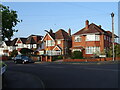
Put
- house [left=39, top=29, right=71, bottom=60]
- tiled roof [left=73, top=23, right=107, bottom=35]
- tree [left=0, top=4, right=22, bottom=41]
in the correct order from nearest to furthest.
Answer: tree [left=0, top=4, right=22, bottom=41], tiled roof [left=73, top=23, right=107, bottom=35], house [left=39, top=29, right=71, bottom=60]

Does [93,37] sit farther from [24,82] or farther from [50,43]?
[24,82]

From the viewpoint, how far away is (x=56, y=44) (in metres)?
57.1

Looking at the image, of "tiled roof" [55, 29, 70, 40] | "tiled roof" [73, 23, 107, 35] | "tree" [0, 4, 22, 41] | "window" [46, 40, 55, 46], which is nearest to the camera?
"tree" [0, 4, 22, 41]

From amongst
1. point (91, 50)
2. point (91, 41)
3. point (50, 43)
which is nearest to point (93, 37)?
point (91, 41)

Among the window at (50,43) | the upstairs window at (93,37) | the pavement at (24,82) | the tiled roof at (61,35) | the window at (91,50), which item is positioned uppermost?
the tiled roof at (61,35)

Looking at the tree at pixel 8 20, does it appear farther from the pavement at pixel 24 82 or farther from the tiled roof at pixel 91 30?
the tiled roof at pixel 91 30

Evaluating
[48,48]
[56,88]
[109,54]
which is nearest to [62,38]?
[48,48]

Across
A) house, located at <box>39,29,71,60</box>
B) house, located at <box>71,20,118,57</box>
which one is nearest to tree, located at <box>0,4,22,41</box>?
house, located at <box>71,20,118,57</box>

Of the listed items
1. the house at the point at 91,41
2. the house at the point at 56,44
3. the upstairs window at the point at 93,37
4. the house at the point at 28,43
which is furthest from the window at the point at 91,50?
the house at the point at 28,43

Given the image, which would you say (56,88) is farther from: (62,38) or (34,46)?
(34,46)

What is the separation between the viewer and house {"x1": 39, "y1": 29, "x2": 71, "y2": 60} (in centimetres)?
5509

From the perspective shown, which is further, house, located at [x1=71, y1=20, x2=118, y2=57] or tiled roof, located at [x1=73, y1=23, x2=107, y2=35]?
tiled roof, located at [x1=73, y1=23, x2=107, y2=35]

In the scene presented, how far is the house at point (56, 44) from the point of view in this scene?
55.1 meters

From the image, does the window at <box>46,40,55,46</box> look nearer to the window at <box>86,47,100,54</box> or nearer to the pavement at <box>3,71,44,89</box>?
the window at <box>86,47,100,54</box>
